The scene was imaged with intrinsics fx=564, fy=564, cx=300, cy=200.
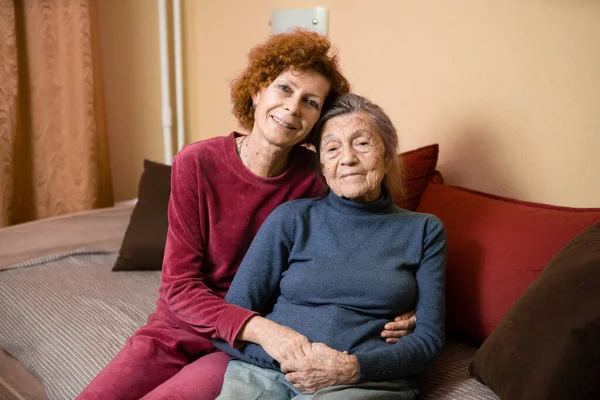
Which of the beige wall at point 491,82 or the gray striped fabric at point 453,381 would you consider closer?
the gray striped fabric at point 453,381

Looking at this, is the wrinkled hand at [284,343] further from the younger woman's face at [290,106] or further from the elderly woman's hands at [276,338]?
the younger woman's face at [290,106]

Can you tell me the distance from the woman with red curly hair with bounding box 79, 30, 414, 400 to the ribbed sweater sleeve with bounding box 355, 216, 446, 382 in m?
0.05

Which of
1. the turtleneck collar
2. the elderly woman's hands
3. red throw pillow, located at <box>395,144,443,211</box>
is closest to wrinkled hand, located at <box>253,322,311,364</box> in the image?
the elderly woman's hands

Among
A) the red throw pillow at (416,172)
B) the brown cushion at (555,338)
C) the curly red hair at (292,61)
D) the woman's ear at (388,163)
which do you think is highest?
A: the curly red hair at (292,61)

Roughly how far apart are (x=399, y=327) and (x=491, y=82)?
902 mm

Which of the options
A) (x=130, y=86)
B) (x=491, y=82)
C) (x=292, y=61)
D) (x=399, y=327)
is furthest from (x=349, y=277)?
(x=130, y=86)

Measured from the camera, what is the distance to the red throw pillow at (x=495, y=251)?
1401 millimetres

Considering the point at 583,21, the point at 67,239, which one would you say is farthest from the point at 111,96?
the point at 583,21

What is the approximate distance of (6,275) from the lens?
6.54ft

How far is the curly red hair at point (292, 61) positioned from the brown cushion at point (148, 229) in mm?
807

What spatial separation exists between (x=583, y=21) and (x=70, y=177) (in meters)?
2.27

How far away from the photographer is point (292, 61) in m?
1.38

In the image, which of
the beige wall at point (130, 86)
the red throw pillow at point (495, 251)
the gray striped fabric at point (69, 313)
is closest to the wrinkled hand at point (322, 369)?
the red throw pillow at point (495, 251)

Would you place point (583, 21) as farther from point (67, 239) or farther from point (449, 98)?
point (67, 239)
